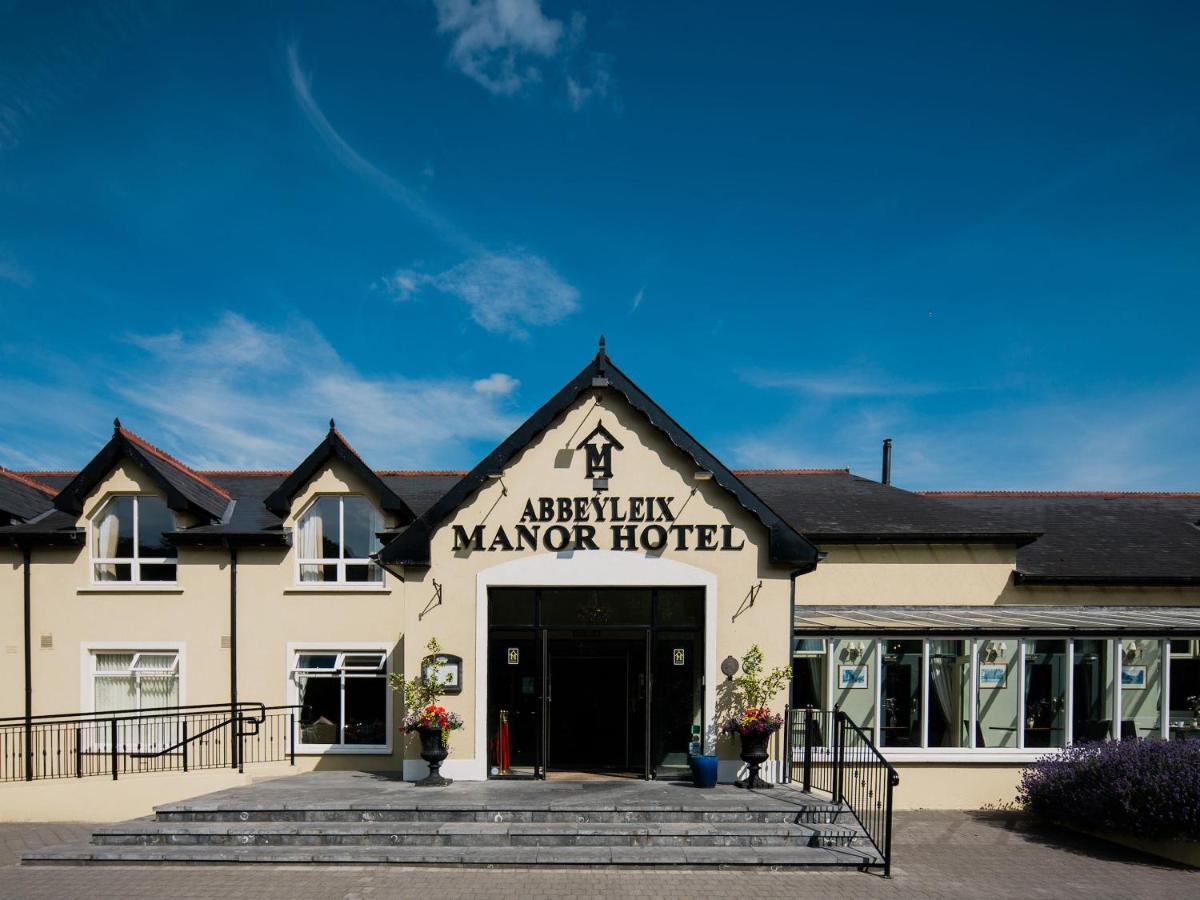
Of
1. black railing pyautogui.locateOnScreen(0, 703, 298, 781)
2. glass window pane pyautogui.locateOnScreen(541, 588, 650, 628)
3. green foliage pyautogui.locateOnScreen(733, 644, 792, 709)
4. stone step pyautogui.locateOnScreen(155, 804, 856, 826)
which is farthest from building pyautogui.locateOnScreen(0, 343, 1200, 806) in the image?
stone step pyautogui.locateOnScreen(155, 804, 856, 826)

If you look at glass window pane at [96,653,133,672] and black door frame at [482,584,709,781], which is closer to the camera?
black door frame at [482,584,709,781]

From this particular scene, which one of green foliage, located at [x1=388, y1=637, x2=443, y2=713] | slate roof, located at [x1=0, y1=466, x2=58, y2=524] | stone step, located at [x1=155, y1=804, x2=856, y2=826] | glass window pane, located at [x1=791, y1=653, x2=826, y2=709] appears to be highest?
slate roof, located at [x1=0, y1=466, x2=58, y2=524]

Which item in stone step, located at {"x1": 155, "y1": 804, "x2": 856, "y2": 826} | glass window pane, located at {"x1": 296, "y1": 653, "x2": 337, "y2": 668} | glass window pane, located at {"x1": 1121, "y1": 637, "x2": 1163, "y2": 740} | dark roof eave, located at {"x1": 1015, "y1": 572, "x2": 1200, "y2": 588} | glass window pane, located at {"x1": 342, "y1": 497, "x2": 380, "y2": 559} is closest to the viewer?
stone step, located at {"x1": 155, "y1": 804, "x2": 856, "y2": 826}

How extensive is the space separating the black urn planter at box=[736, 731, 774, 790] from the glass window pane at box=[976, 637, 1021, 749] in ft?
13.8

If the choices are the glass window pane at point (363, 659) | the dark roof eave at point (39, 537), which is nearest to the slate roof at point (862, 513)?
the glass window pane at point (363, 659)

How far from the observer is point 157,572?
13844 mm

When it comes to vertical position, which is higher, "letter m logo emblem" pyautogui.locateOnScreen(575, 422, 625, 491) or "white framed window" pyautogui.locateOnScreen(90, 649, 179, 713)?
"letter m logo emblem" pyautogui.locateOnScreen(575, 422, 625, 491)

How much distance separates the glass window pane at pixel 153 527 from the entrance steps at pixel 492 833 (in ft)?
18.5

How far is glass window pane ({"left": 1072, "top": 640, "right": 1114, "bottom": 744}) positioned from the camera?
12.0 m

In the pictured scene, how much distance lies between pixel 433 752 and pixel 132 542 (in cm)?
778

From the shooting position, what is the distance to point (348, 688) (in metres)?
13.6

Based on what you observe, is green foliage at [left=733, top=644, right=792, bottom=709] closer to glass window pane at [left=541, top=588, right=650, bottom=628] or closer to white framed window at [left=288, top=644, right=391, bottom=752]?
glass window pane at [left=541, top=588, right=650, bottom=628]

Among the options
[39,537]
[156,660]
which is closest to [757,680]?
[156,660]

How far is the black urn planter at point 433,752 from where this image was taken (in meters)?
10.6
